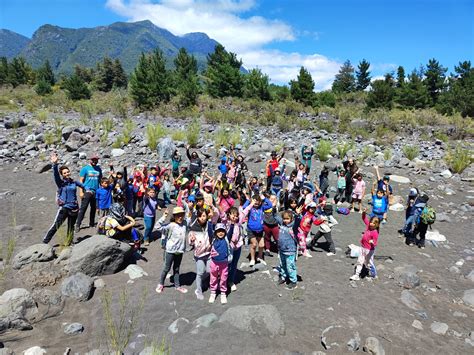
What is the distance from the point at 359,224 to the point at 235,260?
5422mm

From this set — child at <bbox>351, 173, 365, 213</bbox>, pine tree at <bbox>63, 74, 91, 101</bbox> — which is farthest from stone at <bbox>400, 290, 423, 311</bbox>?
pine tree at <bbox>63, 74, 91, 101</bbox>

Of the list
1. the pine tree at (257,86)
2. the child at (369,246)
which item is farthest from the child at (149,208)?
the pine tree at (257,86)

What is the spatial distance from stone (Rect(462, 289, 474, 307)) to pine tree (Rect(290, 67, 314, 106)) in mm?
25543

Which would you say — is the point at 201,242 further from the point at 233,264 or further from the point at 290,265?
the point at 290,265

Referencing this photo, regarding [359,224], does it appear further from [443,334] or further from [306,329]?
[306,329]

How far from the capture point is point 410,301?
5414mm

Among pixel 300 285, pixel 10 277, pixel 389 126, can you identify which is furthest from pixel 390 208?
pixel 389 126

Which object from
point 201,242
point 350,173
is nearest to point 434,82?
point 350,173

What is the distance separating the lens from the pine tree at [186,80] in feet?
87.7

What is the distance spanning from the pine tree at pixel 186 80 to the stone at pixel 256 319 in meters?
24.1

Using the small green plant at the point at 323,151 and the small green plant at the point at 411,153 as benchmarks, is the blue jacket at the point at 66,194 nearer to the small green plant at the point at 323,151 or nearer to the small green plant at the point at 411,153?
the small green plant at the point at 323,151

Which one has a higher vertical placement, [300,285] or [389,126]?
[389,126]

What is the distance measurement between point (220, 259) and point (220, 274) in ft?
1.09

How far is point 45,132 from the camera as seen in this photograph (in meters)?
16.8
